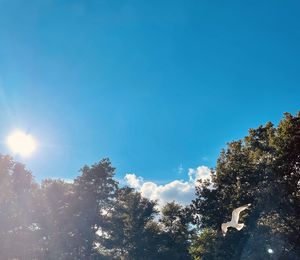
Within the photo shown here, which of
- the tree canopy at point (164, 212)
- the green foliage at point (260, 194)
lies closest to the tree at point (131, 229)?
Answer: the tree canopy at point (164, 212)

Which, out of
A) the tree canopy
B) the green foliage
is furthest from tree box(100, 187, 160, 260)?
the green foliage

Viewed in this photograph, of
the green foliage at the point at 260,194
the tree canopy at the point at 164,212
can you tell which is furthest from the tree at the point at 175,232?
the green foliage at the point at 260,194

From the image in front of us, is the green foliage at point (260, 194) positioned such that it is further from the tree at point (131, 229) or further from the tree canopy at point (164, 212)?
the tree at point (131, 229)

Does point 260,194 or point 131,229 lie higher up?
point 131,229

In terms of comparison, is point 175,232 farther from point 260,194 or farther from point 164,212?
point 260,194

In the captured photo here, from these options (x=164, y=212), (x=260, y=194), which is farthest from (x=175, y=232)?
(x=260, y=194)

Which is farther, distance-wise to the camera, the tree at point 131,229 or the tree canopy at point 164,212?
the tree at point 131,229

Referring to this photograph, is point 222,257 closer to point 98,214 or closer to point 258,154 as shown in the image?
point 258,154

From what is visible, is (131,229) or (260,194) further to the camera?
(131,229)

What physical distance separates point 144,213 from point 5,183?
2967cm

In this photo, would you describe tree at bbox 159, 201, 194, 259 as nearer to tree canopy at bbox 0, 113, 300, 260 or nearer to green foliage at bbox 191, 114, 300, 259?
tree canopy at bbox 0, 113, 300, 260

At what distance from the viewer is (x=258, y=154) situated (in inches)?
1487

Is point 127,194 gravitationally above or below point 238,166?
above

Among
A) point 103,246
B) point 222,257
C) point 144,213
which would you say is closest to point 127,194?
point 144,213
